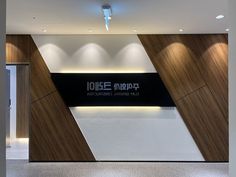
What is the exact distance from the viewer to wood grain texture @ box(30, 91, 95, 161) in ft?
21.1

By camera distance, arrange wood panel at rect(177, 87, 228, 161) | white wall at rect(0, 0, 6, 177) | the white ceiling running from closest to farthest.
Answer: white wall at rect(0, 0, 6, 177) < the white ceiling < wood panel at rect(177, 87, 228, 161)

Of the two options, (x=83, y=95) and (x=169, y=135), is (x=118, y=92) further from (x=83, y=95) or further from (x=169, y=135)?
(x=169, y=135)

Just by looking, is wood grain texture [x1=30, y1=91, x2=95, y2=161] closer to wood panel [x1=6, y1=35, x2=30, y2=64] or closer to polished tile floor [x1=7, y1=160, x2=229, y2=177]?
polished tile floor [x1=7, y1=160, x2=229, y2=177]

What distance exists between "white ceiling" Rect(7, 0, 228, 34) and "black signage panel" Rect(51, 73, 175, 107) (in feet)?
3.51

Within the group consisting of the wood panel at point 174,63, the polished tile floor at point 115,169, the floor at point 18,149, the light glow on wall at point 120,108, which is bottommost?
the floor at point 18,149

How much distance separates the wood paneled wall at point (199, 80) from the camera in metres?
6.40

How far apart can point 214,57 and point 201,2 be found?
2633mm

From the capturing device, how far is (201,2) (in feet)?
13.4

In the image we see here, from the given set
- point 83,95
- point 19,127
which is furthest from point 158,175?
point 19,127

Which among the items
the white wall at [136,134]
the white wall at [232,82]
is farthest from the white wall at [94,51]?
the white wall at [232,82]

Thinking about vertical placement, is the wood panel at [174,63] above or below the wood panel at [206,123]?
above

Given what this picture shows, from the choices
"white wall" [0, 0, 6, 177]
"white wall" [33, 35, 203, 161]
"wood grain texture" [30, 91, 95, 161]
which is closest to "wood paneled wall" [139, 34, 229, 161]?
"white wall" [33, 35, 203, 161]

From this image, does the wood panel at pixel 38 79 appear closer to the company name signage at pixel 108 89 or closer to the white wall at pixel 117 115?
the white wall at pixel 117 115

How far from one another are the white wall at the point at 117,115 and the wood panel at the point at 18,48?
0.28 m
